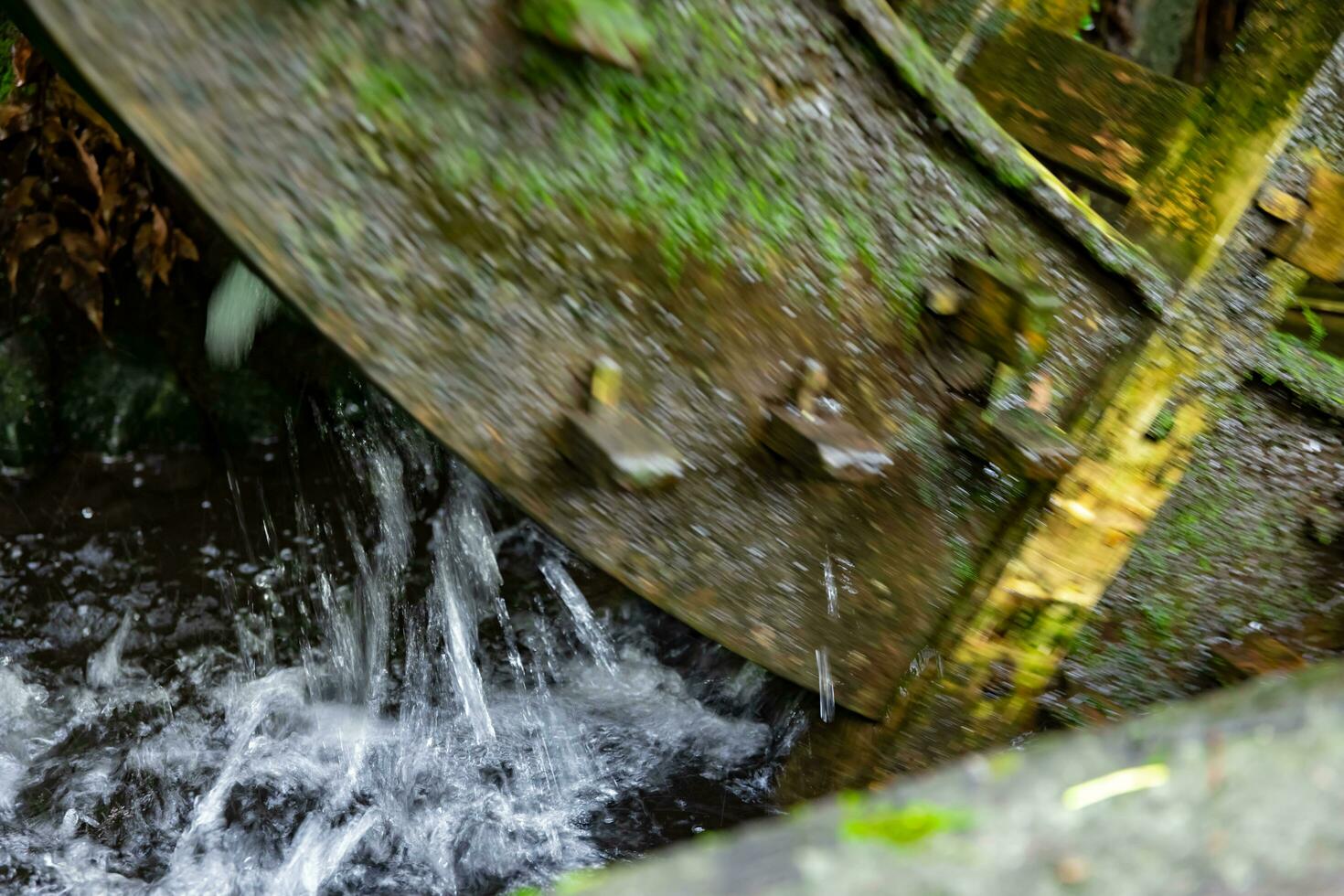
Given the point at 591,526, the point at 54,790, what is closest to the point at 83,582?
the point at 54,790

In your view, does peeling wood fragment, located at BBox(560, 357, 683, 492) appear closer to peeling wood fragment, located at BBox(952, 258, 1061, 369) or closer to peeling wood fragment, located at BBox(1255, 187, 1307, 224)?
peeling wood fragment, located at BBox(952, 258, 1061, 369)

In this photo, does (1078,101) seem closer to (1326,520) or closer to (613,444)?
(1326,520)

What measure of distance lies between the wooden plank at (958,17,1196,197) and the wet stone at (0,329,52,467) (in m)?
2.78

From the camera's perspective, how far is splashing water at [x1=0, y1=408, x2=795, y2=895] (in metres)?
2.31

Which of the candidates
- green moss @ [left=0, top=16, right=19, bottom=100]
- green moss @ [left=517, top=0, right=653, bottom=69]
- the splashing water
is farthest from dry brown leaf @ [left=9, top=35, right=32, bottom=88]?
green moss @ [left=517, top=0, right=653, bottom=69]

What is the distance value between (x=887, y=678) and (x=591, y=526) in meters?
0.71

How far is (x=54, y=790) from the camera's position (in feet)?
7.84

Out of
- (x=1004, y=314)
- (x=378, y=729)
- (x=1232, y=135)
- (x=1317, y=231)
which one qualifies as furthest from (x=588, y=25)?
(x=378, y=729)

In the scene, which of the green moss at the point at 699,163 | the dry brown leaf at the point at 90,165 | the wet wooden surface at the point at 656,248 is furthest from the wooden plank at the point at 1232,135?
the dry brown leaf at the point at 90,165

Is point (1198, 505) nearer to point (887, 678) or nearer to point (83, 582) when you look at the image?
point (887, 678)

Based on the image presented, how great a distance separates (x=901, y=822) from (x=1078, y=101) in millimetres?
1688

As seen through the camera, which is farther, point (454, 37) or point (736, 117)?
point (736, 117)

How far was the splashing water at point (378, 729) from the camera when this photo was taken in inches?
90.8

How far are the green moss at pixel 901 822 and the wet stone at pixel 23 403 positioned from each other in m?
3.13
